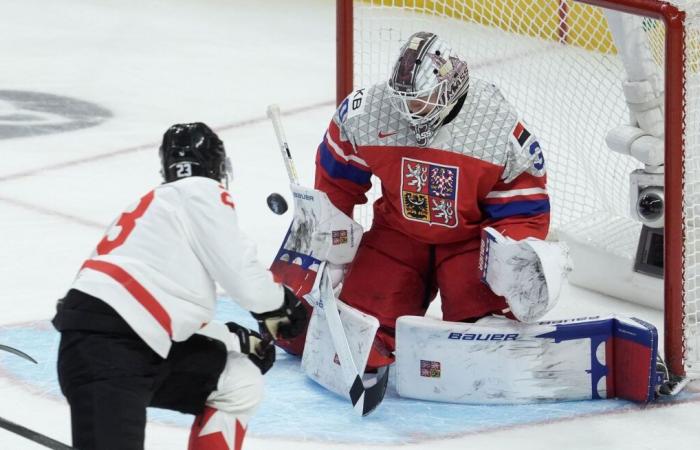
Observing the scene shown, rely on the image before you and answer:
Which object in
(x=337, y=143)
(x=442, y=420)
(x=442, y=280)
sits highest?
(x=337, y=143)

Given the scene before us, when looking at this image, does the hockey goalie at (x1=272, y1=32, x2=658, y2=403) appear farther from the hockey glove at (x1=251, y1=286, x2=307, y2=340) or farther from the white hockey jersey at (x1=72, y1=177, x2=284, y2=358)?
the white hockey jersey at (x1=72, y1=177, x2=284, y2=358)

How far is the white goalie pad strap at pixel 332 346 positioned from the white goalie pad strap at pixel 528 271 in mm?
301

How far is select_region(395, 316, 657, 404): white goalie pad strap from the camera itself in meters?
3.55

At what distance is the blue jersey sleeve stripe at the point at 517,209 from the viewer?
357 centimetres

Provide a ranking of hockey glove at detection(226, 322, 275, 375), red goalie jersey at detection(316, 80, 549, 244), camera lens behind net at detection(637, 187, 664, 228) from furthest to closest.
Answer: camera lens behind net at detection(637, 187, 664, 228), red goalie jersey at detection(316, 80, 549, 244), hockey glove at detection(226, 322, 275, 375)

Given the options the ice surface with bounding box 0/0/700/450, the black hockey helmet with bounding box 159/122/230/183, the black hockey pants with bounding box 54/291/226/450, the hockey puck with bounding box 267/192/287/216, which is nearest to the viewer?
the black hockey pants with bounding box 54/291/226/450

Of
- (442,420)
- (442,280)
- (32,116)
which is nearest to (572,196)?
(442,280)

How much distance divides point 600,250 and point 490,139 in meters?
1.06

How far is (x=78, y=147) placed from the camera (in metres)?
5.75

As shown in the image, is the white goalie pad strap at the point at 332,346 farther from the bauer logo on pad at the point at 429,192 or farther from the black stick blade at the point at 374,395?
the bauer logo on pad at the point at 429,192

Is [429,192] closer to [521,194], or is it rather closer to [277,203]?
[521,194]

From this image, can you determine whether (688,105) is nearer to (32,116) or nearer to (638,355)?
(638,355)

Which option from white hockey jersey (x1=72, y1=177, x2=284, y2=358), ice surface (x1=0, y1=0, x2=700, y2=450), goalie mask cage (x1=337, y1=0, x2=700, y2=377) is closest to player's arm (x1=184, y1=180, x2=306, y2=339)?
white hockey jersey (x1=72, y1=177, x2=284, y2=358)

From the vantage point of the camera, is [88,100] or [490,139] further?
[88,100]
